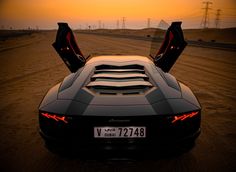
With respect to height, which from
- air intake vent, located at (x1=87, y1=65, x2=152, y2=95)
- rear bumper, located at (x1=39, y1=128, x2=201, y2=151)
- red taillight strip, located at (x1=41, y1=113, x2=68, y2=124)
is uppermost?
air intake vent, located at (x1=87, y1=65, x2=152, y2=95)

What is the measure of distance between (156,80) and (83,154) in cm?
134

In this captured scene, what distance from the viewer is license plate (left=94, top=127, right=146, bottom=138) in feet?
7.41

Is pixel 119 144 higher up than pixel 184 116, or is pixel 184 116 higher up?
pixel 184 116

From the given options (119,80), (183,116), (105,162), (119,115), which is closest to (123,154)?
(105,162)

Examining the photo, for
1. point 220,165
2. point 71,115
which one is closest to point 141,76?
point 71,115

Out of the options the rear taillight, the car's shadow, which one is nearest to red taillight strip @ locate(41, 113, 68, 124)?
the car's shadow

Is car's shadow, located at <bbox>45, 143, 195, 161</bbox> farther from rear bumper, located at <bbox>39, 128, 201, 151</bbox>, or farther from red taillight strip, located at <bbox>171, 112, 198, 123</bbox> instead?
red taillight strip, located at <bbox>171, 112, 198, 123</bbox>

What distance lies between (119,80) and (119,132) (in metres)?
0.94

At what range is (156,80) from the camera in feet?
9.75

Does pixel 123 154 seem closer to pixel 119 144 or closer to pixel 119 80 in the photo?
pixel 119 144

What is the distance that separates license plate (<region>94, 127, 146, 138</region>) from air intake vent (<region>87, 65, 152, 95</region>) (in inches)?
19.7

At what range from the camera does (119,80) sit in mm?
3029

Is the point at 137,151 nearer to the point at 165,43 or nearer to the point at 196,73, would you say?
the point at 165,43

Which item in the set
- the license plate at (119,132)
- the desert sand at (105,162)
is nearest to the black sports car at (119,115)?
the license plate at (119,132)
